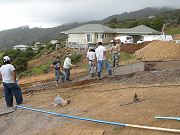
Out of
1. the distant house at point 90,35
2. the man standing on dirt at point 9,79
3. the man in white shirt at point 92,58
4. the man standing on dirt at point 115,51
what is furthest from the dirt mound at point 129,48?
the man standing on dirt at point 9,79

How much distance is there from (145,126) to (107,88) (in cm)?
477

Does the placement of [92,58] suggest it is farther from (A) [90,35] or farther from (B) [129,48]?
(A) [90,35]

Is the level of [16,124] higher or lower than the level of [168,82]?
lower

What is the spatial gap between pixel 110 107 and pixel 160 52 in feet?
53.8

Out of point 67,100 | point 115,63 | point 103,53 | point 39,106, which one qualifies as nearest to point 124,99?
point 67,100

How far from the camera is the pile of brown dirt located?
949 inches

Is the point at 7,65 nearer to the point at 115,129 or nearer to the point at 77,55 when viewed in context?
the point at 115,129

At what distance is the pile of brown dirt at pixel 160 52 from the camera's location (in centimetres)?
2411

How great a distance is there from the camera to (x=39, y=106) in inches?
456

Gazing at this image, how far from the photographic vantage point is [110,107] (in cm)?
976

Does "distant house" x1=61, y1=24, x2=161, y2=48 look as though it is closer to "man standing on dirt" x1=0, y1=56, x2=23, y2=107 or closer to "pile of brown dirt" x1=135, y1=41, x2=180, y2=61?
"pile of brown dirt" x1=135, y1=41, x2=180, y2=61

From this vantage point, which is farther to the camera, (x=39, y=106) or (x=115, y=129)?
(x=39, y=106)

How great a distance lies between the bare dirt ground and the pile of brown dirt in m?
10.5

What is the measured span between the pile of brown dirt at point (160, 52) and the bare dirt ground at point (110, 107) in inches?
415
